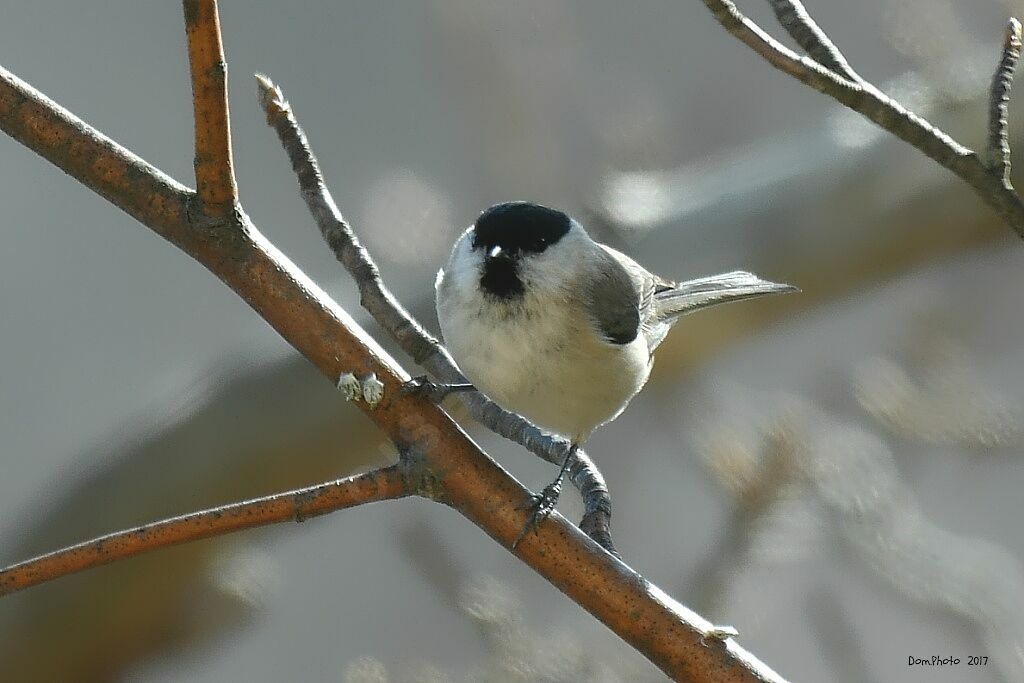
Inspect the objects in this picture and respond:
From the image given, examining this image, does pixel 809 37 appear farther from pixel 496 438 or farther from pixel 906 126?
pixel 496 438

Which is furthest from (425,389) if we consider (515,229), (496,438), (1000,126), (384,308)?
(496,438)

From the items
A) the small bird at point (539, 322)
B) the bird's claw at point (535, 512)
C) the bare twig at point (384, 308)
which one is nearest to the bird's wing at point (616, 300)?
the small bird at point (539, 322)

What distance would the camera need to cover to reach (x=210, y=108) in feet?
2.76

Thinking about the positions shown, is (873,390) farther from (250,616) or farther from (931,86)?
(250,616)

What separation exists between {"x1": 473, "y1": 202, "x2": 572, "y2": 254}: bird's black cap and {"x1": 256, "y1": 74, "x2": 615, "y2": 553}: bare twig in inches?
5.2

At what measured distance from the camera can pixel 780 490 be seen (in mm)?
2041

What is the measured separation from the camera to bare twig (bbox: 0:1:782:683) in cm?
89

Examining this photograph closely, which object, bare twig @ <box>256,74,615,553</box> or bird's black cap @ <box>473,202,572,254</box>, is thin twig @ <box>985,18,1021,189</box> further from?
bird's black cap @ <box>473,202,572,254</box>

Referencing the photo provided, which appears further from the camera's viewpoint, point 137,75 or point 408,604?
point 137,75

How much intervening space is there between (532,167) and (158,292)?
1105 mm

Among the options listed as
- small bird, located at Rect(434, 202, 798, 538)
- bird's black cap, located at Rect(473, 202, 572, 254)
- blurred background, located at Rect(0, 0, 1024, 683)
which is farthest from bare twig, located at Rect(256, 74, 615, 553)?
blurred background, located at Rect(0, 0, 1024, 683)

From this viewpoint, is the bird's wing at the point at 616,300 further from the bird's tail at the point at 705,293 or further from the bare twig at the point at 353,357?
the bare twig at the point at 353,357

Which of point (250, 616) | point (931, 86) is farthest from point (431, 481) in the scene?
point (931, 86)

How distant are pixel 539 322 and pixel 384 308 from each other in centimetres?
18
